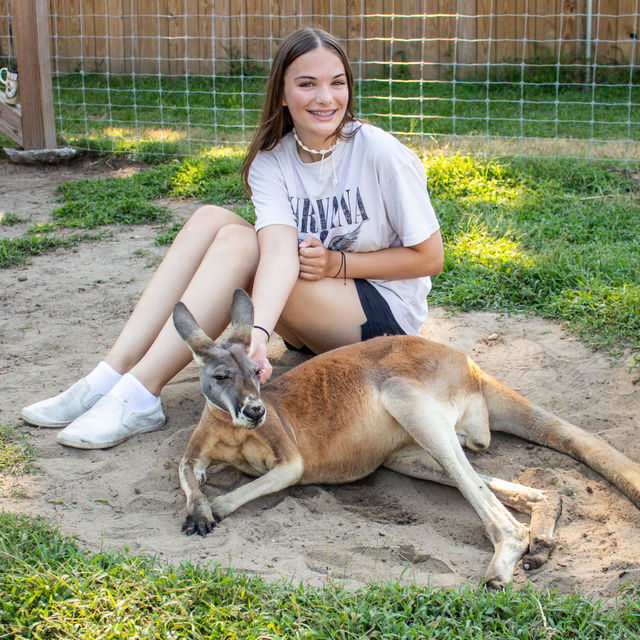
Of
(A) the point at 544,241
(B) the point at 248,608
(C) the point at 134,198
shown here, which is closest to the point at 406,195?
(B) the point at 248,608

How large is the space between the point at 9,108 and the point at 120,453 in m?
4.78

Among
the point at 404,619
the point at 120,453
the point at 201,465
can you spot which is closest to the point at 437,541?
the point at 404,619

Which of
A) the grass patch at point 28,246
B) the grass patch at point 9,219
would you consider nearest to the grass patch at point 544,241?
the grass patch at point 28,246

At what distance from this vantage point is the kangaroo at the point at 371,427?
2732 millimetres

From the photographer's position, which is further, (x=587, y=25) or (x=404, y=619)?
(x=587, y=25)

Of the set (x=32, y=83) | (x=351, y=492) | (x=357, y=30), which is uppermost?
(x=357, y=30)

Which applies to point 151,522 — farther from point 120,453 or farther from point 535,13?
point 535,13

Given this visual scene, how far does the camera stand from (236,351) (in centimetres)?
282

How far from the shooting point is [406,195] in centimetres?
331

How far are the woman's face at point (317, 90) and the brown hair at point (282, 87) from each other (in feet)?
0.09

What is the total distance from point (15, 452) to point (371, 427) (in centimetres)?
133

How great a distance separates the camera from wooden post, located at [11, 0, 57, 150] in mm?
6688

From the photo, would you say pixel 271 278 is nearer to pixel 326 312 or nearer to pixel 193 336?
pixel 326 312

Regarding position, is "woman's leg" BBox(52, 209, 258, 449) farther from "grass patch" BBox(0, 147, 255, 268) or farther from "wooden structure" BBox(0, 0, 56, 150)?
"wooden structure" BBox(0, 0, 56, 150)
